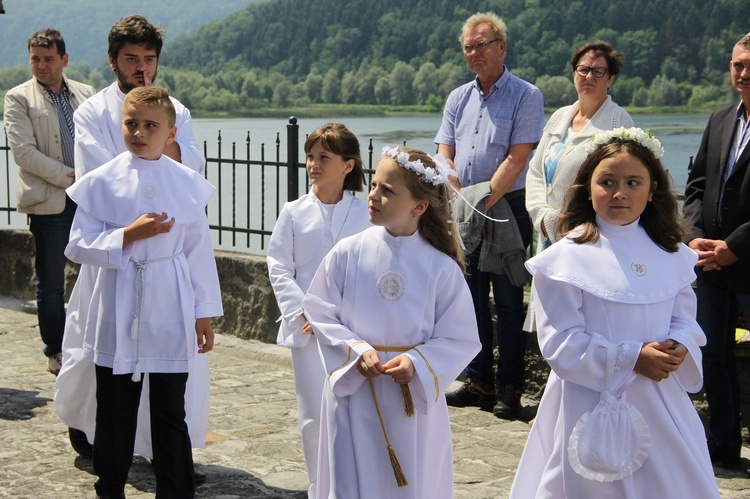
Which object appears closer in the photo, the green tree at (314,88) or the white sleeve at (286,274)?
the white sleeve at (286,274)

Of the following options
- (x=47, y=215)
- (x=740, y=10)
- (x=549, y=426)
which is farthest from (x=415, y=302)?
(x=740, y=10)

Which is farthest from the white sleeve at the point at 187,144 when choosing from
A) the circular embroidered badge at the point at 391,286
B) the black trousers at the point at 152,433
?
the circular embroidered badge at the point at 391,286

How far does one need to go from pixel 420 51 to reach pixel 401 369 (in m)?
7.06

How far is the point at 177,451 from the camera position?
434cm

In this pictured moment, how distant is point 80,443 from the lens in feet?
17.2

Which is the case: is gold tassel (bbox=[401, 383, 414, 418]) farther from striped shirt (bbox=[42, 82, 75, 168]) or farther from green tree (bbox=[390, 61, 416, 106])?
green tree (bbox=[390, 61, 416, 106])

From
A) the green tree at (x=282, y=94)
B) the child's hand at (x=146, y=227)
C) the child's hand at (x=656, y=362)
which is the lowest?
the child's hand at (x=656, y=362)

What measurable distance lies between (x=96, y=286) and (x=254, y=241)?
451cm

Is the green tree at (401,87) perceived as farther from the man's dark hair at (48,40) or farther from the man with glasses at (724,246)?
the man with glasses at (724,246)

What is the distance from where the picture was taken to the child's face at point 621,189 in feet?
12.4

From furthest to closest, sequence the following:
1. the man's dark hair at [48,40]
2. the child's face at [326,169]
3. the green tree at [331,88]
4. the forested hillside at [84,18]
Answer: the forested hillside at [84,18] < the green tree at [331,88] < the man's dark hair at [48,40] < the child's face at [326,169]

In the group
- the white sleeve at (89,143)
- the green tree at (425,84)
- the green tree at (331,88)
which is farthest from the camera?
the green tree at (331,88)

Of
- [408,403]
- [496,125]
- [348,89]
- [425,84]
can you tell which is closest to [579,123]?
[496,125]

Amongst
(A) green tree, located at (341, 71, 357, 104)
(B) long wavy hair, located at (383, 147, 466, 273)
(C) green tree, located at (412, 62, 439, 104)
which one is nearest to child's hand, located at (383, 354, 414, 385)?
(B) long wavy hair, located at (383, 147, 466, 273)
